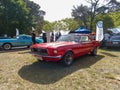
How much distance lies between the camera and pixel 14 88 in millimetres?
5262

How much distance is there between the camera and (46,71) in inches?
271

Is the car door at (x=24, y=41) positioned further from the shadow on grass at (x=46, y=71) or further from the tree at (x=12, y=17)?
the tree at (x=12, y=17)

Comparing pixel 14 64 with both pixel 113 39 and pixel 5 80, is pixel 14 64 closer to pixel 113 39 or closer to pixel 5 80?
pixel 5 80

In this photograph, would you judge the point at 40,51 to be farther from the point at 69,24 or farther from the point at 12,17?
the point at 69,24

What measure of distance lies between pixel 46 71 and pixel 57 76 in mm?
726

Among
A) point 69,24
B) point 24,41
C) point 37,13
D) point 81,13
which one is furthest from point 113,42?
point 37,13

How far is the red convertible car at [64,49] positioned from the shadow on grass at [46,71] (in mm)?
424

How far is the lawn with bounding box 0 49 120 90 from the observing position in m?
5.43

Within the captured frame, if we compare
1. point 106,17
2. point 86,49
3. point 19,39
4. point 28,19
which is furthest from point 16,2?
point 86,49

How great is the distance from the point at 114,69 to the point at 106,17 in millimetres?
32914

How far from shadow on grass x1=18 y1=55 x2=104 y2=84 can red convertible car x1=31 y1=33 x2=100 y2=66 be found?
1.39 ft

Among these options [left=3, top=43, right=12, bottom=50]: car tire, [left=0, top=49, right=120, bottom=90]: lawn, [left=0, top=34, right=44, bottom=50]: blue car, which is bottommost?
[left=0, top=49, right=120, bottom=90]: lawn

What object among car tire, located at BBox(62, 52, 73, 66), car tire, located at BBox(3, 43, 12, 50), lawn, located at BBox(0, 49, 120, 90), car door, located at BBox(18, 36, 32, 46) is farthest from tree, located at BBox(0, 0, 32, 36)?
car tire, located at BBox(62, 52, 73, 66)

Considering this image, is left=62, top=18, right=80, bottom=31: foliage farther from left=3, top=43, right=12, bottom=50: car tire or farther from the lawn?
the lawn
